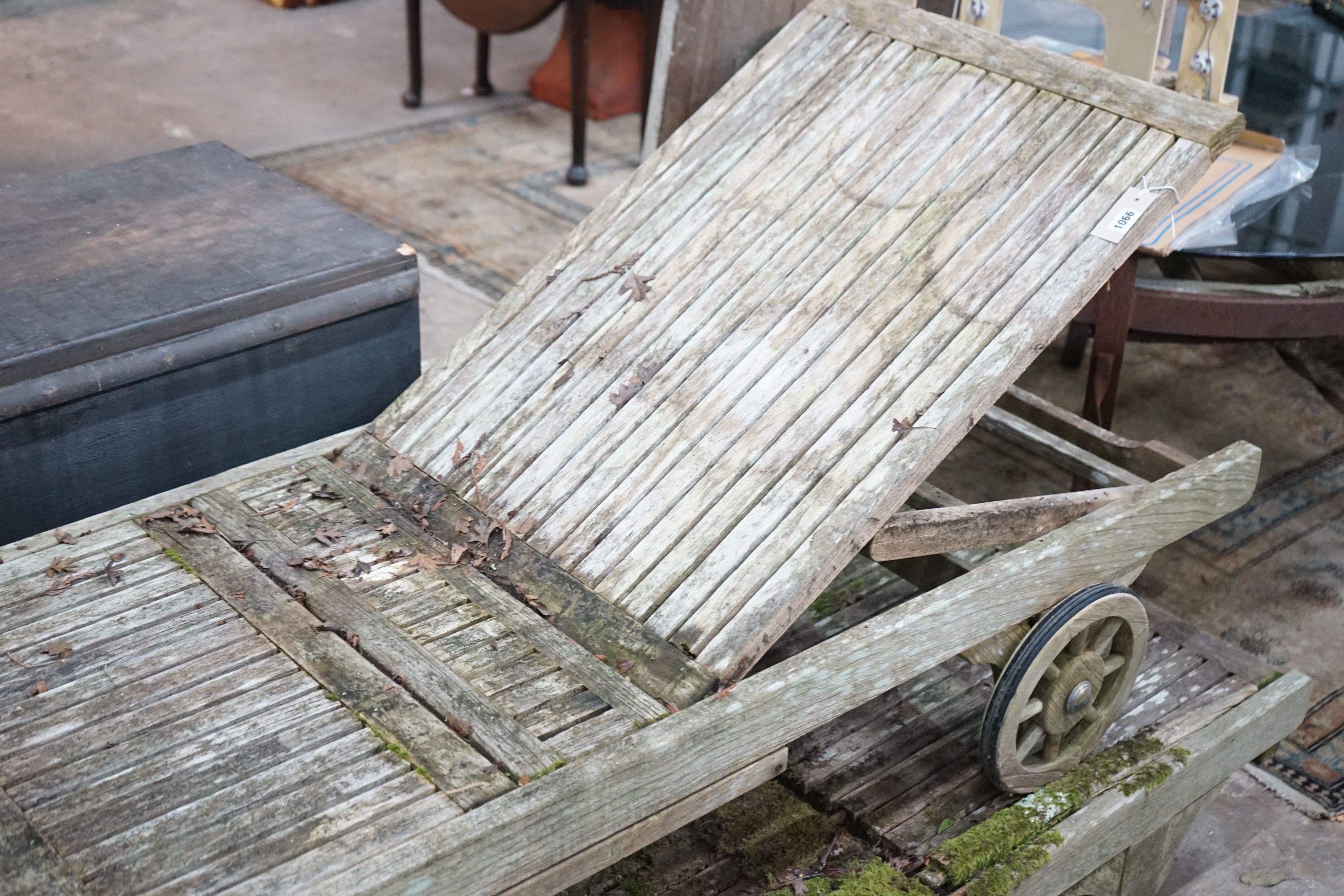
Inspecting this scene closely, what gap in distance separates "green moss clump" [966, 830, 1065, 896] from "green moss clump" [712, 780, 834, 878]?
0.28 m

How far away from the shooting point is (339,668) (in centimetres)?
226

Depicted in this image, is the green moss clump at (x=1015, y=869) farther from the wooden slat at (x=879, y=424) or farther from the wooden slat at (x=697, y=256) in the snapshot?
the wooden slat at (x=697, y=256)

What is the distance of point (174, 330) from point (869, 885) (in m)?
1.69

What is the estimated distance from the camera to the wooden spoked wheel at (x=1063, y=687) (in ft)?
7.87

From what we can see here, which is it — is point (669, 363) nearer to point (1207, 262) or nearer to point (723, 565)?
point (723, 565)

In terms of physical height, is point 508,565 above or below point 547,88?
above

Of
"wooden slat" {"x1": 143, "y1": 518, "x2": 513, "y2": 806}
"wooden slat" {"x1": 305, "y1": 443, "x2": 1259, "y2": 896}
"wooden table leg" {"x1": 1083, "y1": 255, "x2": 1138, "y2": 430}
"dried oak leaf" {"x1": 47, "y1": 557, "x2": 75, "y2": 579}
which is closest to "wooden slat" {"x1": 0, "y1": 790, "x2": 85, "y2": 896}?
"wooden slat" {"x1": 305, "y1": 443, "x2": 1259, "y2": 896}

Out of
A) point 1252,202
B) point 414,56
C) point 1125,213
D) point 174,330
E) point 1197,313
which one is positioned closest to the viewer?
point 1125,213

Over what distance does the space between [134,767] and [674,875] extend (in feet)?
3.14

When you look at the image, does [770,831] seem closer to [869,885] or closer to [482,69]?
[869,885]

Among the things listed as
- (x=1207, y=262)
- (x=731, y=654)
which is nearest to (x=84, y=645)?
(x=731, y=654)

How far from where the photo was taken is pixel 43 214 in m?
3.29

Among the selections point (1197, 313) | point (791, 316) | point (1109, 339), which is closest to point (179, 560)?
point (791, 316)

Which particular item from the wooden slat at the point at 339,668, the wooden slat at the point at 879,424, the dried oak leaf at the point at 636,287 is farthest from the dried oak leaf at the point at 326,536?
the dried oak leaf at the point at 636,287
